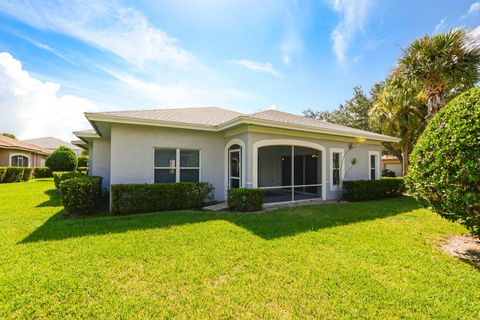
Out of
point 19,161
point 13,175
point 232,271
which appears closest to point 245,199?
point 232,271

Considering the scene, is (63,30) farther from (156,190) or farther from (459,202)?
(459,202)

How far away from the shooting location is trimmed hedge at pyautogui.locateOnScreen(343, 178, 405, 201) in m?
10.3

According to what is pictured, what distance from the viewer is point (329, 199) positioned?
35.0ft

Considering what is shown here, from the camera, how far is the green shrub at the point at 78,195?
7.12 metres

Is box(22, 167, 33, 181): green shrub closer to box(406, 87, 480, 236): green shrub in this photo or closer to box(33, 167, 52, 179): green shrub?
box(33, 167, 52, 179): green shrub

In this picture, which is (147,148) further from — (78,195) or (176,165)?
(78,195)

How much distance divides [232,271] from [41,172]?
2865cm

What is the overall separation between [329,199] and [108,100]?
45.3 feet

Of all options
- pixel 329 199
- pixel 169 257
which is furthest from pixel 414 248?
pixel 329 199

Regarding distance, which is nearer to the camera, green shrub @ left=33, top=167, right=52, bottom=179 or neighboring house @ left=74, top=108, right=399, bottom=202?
neighboring house @ left=74, top=108, right=399, bottom=202

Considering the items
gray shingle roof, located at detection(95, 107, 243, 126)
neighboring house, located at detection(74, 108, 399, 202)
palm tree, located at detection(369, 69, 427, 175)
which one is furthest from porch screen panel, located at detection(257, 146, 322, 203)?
palm tree, located at detection(369, 69, 427, 175)

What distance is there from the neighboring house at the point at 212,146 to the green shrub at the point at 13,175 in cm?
1218

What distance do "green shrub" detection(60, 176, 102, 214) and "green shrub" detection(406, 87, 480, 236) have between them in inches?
375

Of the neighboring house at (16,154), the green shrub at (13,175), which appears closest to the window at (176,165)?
the green shrub at (13,175)
